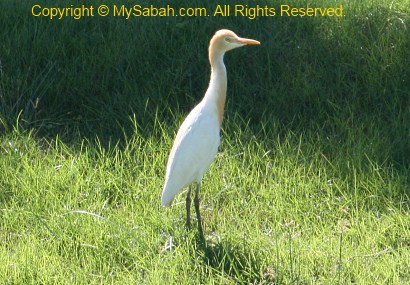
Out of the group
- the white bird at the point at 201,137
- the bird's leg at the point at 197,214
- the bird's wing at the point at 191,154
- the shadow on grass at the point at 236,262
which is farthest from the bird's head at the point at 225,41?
the shadow on grass at the point at 236,262

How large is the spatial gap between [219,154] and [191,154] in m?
0.89

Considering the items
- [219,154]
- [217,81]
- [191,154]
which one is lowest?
[219,154]

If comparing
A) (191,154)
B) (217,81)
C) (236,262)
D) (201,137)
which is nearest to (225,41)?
(217,81)

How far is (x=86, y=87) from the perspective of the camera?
256 inches

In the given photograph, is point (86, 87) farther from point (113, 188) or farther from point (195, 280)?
point (195, 280)

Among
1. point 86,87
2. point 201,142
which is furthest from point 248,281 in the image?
point 86,87

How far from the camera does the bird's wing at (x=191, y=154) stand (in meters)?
4.91

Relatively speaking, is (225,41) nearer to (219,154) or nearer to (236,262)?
(219,154)

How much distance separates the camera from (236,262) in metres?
4.68

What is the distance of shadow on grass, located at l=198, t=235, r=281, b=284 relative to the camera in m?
4.57

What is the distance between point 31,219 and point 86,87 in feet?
5.19

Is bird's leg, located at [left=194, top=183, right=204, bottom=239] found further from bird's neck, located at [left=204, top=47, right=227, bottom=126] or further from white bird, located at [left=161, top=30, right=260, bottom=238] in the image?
bird's neck, located at [left=204, top=47, right=227, bottom=126]

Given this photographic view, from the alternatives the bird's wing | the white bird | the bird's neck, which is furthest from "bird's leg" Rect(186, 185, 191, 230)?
the bird's neck

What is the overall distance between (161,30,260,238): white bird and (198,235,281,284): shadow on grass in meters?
0.20
